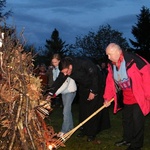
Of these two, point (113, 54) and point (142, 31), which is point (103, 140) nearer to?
point (113, 54)

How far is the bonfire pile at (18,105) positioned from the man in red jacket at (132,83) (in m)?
1.99

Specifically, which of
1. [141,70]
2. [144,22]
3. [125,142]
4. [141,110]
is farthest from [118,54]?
[144,22]

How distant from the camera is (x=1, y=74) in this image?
16.5 ft

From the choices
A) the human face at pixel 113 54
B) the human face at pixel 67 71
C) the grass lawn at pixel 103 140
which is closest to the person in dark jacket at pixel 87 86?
the human face at pixel 67 71

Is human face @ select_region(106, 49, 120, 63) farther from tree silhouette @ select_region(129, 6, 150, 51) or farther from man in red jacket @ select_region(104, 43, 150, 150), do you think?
tree silhouette @ select_region(129, 6, 150, 51)

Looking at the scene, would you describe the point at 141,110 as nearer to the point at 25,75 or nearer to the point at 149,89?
the point at 149,89

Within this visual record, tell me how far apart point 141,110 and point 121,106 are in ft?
2.25

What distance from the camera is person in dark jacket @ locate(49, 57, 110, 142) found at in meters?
7.73

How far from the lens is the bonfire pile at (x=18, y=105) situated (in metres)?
4.89

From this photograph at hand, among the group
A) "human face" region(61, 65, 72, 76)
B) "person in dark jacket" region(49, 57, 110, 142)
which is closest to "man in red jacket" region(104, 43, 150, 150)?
"person in dark jacket" region(49, 57, 110, 142)

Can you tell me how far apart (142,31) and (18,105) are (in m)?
37.6

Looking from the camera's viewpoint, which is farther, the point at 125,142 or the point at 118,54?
the point at 125,142

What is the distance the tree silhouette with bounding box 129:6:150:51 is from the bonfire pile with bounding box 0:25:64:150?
35.6 metres

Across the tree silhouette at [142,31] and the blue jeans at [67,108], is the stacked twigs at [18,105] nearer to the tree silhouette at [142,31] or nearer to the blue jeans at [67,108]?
the blue jeans at [67,108]
